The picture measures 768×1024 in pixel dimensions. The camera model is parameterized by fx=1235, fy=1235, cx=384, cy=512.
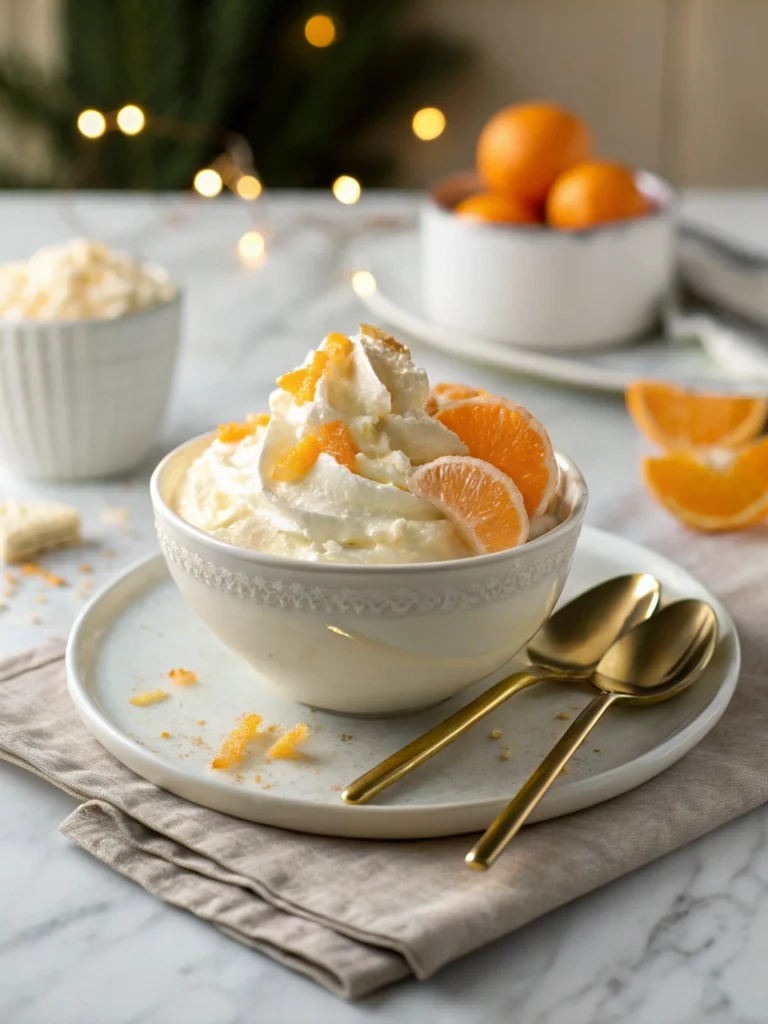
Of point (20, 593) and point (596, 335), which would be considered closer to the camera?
point (20, 593)

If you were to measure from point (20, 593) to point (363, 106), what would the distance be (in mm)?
3193

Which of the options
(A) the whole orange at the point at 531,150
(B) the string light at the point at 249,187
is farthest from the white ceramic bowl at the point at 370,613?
(B) the string light at the point at 249,187

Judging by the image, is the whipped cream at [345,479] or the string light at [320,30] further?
the string light at [320,30]

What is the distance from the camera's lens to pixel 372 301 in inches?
75.1

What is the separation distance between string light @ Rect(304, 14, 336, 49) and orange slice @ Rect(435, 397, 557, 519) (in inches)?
125

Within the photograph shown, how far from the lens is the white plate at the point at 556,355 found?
5.51 feet

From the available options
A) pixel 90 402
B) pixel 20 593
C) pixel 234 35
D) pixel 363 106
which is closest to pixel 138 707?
pixel 20 593

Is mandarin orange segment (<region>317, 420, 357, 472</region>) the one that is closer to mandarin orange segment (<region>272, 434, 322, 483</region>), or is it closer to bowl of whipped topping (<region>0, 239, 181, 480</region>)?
mandarin orange segment (<region>272, 434, 322, 483</region>)

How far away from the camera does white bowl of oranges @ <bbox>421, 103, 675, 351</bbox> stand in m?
1.75

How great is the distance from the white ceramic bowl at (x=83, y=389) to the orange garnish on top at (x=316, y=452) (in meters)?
0.56

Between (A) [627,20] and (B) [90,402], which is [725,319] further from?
(A) [627,20]

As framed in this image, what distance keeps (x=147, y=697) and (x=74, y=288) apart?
2.11 feet

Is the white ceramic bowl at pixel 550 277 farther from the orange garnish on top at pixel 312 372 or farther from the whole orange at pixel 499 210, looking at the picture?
the orange garnish on top at pixel 312 372

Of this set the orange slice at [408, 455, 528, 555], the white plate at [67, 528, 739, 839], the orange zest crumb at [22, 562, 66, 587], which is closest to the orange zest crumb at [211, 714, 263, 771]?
the white plate at [67, 528, 739, 839]
